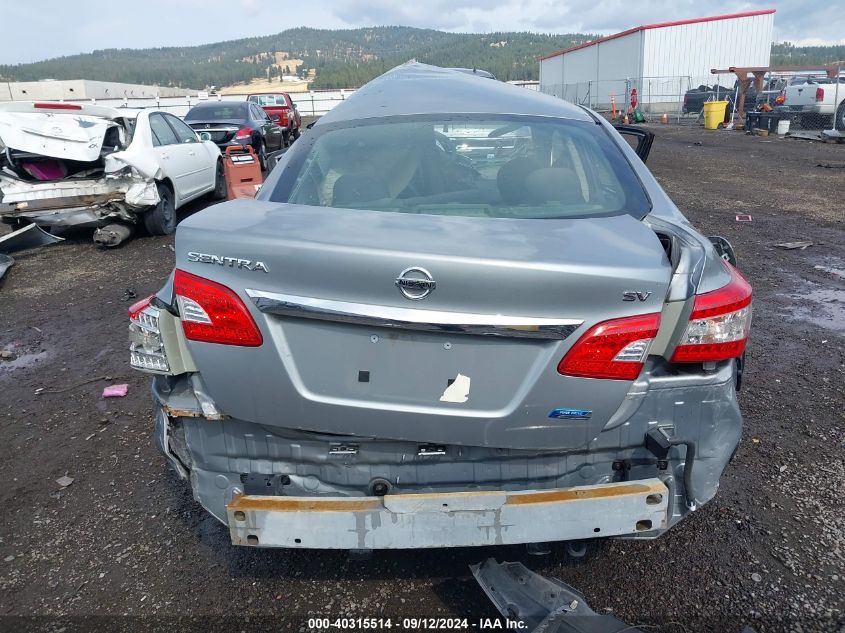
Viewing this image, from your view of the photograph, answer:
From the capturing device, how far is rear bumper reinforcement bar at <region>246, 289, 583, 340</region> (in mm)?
1834

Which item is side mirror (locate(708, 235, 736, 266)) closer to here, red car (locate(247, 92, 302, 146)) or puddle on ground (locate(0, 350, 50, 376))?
puddle on ground (locate(0, 350, 50, 376))

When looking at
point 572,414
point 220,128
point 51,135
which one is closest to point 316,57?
point 220,128

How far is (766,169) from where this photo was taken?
13.6 metres

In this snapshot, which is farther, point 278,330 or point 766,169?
point 766,169

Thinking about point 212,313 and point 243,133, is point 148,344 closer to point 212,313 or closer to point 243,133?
point 212,313

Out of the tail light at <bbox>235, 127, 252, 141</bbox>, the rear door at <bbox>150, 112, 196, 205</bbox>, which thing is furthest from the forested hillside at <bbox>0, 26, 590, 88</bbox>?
the rear door at <bbox>150, 112, 196, 205</bbox>

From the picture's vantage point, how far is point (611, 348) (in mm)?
1886

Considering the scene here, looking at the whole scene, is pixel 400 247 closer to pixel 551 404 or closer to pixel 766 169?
pixel 551 404

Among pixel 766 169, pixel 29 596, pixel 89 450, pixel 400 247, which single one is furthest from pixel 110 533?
pixel 766 169

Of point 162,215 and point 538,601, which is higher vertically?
point 162,215

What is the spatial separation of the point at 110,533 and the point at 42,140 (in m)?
6.53

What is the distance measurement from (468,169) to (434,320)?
1259mm

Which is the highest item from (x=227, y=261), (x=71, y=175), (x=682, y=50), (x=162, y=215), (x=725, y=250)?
(x=682, y=50)

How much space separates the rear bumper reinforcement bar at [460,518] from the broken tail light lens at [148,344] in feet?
1.79
